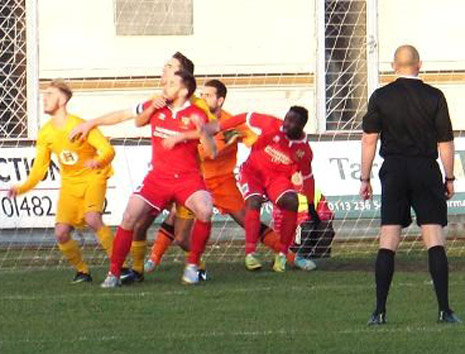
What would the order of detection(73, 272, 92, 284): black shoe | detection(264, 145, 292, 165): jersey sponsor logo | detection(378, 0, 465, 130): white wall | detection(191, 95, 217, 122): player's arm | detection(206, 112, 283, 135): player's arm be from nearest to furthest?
detection(191, 95, 217, 122): player's arm, detection(73, 272, 92, 284): black shoe, detection(206, 112, 283, 135): player's arm, detection(264, 145, 292, 165): jersey sponsor logo, detection(378, 0, 465, 130): white wall

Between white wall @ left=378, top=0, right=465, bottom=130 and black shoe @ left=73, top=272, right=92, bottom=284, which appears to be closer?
black shoe @ left=73, top=272, right=92, bottom=284

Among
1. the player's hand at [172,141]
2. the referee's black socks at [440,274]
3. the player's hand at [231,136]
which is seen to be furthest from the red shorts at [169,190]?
the referee's black socks at [440,274]

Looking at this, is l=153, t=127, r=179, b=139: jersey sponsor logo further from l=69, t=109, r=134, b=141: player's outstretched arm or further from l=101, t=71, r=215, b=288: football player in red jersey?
l=69, t=109, r=134, b=141: player's outstretched arm

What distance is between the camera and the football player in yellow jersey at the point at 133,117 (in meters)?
12.8

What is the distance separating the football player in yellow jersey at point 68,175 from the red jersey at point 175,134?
2.19 feet

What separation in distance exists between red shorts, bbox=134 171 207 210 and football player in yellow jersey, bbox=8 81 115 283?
0.68 metres

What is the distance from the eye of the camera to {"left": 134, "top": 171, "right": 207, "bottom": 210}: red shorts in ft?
41.7

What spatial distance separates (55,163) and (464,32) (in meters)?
6.41

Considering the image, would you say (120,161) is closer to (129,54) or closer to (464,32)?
(129,54)

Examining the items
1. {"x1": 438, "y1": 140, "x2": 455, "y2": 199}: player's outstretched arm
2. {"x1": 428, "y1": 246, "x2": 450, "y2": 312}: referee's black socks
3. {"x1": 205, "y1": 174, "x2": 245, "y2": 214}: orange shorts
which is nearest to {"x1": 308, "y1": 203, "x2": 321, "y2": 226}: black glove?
{"x1": 205, "y1": 174, "x2": 245, "y2": 214}: orange shorts

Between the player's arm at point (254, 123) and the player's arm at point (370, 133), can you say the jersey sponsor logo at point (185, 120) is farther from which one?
the player's arm at point (370, 133)

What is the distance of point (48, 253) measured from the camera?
17.4 metres

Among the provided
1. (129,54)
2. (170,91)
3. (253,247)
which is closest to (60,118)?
(170,91)

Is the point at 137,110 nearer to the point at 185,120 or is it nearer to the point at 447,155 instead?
the point at 185,120
